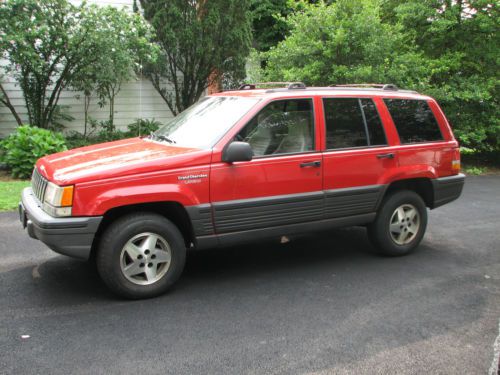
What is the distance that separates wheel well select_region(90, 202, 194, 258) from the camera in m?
4.37

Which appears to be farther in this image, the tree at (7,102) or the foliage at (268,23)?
the foliage at (268,23)

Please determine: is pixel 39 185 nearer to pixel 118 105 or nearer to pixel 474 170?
pixel 118 105

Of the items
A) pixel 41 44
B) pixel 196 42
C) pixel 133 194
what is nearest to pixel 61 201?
pixel 133 194

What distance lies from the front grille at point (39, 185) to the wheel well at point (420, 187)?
3.63 metres

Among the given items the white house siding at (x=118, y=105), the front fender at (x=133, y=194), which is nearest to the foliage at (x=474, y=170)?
the white house siding at (x=118, y=105)

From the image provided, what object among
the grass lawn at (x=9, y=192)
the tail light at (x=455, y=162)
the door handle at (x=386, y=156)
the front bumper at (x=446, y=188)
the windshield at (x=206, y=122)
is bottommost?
the grass lawn at (x=9, y=192)

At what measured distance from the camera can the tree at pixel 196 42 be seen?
41.2 feet

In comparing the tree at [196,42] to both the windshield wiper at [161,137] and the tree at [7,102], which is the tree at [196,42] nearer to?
the tree at [7,102]

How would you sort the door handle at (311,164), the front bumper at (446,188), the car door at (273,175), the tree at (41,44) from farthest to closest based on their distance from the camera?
the tree at (41,44) < the front bumper at (446,188) < the door handle at (311,164) < the car door at (273,175)

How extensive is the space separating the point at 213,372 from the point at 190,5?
A: 11183 mm

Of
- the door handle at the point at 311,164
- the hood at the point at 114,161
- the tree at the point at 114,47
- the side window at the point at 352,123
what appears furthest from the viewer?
the tree at the point at 114,47

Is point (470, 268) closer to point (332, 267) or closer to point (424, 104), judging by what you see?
point (332, 267)

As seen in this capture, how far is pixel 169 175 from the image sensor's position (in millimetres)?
4348

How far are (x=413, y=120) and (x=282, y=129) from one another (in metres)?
1.78
